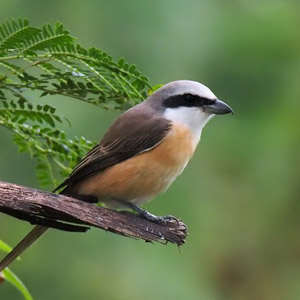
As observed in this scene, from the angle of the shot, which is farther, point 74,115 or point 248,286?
point 248,286

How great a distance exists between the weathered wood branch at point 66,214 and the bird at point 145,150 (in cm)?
24

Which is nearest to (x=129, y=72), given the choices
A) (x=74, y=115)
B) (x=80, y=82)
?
(x=80, y=82)

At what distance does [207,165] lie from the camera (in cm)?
477

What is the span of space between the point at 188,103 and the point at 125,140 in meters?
0.27

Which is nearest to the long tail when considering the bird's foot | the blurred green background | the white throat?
the bird's foot

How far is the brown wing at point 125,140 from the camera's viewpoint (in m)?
2.68

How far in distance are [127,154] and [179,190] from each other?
45.0 inches

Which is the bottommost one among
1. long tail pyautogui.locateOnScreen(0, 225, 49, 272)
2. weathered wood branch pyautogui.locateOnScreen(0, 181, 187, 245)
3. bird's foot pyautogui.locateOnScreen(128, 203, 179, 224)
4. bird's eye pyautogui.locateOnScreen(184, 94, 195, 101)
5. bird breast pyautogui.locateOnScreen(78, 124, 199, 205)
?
long tail pyautogui.locateOnScreen(0, 225, 49, 272)

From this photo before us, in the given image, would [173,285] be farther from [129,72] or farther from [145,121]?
[129,72]

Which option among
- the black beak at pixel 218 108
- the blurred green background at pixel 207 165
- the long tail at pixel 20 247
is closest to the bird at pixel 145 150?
the black beak at pixel 218 108

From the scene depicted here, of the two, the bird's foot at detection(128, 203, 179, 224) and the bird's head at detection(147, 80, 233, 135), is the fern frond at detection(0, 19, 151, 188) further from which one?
the bird's head at detection(147, 80, 233, 135)

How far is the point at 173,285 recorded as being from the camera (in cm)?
386

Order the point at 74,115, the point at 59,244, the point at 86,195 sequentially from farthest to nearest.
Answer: the point at 59,244 < the point at 74,115 < the point at 86,195

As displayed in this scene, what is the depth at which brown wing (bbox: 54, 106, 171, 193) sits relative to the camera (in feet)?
8.80
